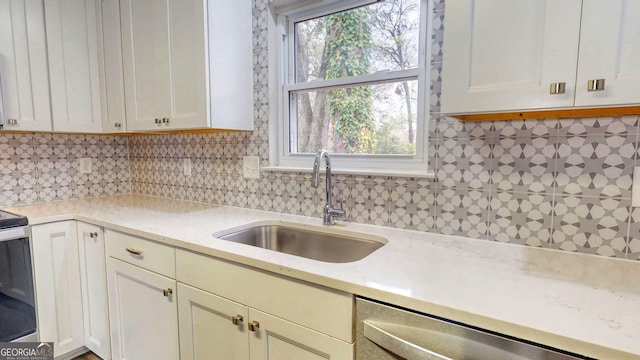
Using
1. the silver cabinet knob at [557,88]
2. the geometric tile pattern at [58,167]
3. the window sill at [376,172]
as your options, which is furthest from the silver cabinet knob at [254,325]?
the geometric tile pattern at [58,167]

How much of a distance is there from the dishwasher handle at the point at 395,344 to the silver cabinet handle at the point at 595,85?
0.75 meters

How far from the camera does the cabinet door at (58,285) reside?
1.74 meters

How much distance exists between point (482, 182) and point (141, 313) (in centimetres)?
163

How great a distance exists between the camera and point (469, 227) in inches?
50.6

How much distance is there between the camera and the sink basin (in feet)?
4.66

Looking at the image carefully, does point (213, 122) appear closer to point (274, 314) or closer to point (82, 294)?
point (274, 314)

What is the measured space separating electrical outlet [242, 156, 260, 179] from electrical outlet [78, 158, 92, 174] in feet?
4.36

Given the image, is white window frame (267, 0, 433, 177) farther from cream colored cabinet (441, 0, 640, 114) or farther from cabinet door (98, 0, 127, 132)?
cabinet door (98, 0, 127, 132)

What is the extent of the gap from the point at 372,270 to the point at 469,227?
0.54m

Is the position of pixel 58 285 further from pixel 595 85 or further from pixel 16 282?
pixel 595 85

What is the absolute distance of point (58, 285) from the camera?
1.80m

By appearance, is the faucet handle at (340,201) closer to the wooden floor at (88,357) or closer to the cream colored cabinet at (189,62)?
the cream colored cabinet at (189,62)

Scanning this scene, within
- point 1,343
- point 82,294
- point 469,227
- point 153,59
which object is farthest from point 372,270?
point 1,343

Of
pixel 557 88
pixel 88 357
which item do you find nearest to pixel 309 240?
pixel 557 88
